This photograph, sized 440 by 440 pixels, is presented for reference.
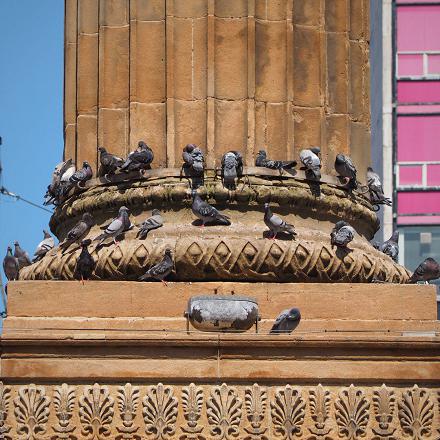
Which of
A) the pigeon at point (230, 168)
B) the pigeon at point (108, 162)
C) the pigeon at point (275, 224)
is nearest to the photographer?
the pigeon at point (275, 224)

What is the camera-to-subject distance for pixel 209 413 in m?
24.0

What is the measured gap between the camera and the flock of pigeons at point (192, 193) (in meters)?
25.0

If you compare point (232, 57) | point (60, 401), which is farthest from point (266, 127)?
point (60, 401)

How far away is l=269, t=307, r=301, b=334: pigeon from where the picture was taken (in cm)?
2436

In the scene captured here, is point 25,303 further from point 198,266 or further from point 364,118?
point 364,118

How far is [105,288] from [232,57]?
134 inches

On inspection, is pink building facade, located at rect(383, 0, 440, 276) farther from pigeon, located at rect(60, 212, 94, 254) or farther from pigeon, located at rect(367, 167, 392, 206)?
pigeon, located at rect(60, 212, 94, 254)

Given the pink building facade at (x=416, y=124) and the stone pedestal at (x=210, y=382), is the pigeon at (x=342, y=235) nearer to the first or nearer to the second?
the stone pedestal at (x=210, y=382)

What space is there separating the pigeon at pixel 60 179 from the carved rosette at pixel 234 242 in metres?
0.25

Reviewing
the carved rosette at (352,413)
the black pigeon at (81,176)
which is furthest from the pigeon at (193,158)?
the carved rosette at (352,413)

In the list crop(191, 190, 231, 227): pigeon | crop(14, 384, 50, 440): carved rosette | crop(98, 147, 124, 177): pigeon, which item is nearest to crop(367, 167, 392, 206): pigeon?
crop(191, 190, 231, 227): pigeon

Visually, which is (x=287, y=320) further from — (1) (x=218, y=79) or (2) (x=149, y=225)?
(1) (x=218, y=79)

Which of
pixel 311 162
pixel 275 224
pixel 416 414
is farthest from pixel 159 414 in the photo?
pixel 311 162

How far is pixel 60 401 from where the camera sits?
79.1 feet
